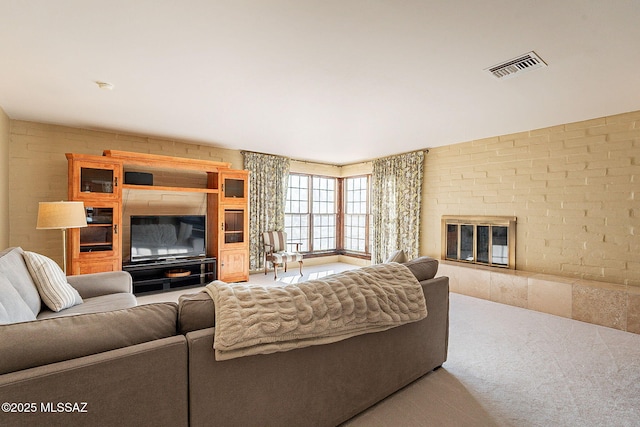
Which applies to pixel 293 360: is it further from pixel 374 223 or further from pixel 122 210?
pixel 374 223

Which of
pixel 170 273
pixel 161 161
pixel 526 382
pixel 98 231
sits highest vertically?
pixel 161 161

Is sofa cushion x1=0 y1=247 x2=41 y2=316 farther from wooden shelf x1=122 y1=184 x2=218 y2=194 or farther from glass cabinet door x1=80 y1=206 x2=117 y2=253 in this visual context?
wooden shelf x1=122 y1=184 x2=218 y2=194

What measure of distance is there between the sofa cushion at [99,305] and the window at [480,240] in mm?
4688

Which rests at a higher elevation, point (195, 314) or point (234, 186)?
point (234, 186)

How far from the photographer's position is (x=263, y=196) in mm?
5977

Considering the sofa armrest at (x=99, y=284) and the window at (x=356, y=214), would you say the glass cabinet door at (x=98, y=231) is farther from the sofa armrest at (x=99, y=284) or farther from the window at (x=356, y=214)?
the window at (x=356, y=214)

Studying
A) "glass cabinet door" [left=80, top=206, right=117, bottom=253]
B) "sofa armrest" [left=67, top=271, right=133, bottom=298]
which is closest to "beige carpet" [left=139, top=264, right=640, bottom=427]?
"sofa armrest" [left=67, top=271, right=133, bottom=298]

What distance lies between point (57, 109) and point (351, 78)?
3544 mm

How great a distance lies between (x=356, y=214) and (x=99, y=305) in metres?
5.58

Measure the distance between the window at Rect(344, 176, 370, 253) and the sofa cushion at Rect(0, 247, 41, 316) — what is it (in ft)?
19.0

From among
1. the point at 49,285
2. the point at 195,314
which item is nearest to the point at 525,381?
the point at 195,314

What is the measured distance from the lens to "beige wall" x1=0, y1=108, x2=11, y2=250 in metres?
3.59

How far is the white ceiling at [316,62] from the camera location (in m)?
1.78

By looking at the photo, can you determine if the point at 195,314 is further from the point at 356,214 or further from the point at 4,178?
the point at 356,214
